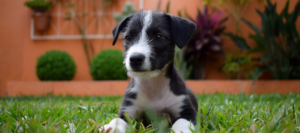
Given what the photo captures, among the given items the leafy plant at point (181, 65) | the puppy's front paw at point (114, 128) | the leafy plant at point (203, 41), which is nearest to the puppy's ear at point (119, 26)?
the puppy's front paw at point (114, 128)

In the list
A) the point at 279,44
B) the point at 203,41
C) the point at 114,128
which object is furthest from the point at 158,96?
the point at 279,44

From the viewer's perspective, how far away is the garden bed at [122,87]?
6645mm

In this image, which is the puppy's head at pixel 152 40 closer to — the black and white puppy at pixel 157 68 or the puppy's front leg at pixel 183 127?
the black and white puppy at pixel 157 68

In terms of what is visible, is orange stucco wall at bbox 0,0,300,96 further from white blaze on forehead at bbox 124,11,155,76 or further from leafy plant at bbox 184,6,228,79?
white blaze on forehead at bbox 124,11,155,76

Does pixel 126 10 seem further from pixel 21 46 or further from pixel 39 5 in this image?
pixel 21 46

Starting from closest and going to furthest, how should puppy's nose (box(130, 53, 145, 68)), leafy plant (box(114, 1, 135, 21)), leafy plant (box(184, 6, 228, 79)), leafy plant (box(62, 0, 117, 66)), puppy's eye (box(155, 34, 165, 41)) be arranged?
puppy's nose (box(130, 53, 145, 68))
puppy's eye (box(155, 34, 165, 41))
leafy plant (box(184, 6, 228, 79))
leafy plant (box(114, 1, 135, 21))
leafy plant (box(62, 0, 117, 66))

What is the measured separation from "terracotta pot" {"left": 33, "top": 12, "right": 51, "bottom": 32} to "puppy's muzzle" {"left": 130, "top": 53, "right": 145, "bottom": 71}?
8.32 m

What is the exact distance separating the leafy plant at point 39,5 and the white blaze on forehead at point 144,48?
781 centimetres

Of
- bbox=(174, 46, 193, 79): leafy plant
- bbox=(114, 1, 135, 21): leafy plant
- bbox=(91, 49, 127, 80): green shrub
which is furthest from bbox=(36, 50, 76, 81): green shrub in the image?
bbox=(174, 46, 193, 79): leafy plant

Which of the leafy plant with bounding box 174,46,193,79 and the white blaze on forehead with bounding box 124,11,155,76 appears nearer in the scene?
the white blaze on forehead with bounding box 124,11,155,76

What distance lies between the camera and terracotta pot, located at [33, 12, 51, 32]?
9.19 metres

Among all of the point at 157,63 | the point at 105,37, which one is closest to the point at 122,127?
the point at 157,63

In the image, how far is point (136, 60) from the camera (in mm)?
2146

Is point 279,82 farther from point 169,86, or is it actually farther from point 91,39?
point 91,39
